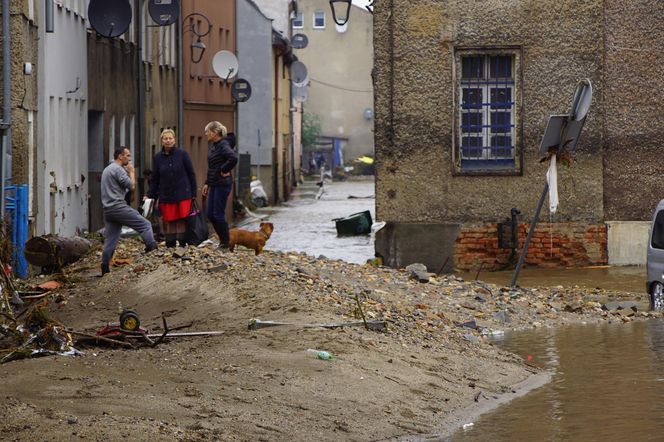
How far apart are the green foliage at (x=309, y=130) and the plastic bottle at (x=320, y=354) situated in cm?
7540

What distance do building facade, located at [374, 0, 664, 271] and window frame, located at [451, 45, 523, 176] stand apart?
0.02m

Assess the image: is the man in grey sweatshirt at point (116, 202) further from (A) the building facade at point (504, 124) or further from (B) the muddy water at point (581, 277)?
(A) the building facade at point (504, 124)

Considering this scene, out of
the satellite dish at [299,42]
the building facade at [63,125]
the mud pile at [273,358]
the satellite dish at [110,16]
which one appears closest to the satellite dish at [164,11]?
the building facade at [63,125]

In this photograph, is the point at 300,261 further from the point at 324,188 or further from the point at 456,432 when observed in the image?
the point at 324,188

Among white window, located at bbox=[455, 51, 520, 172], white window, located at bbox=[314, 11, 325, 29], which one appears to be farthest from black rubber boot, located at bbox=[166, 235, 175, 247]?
white window, located at bbox=[314, 11, 325, 29]

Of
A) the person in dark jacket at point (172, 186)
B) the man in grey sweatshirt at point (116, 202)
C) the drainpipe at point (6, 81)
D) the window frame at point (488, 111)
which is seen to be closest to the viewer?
the man in grey sweatshirt at point (116, 202)

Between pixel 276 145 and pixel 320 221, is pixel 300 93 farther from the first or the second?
pixel 320 221

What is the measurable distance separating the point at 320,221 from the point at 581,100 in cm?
2662

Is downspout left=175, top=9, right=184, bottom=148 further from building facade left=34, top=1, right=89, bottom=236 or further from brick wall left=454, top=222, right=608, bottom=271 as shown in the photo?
brick wall left=454, top=222, right=608, bottom=271

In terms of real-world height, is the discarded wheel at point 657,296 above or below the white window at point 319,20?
below

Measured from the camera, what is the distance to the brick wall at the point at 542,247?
24.4 meters

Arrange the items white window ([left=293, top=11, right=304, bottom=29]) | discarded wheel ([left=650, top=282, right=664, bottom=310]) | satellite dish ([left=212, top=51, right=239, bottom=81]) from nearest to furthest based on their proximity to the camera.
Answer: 1. discarded wheel ([left=650, top=282, right=664, bottom=310])
2. satellite dish ([left=212, top=51, right=239, bottom=81])
3. white window ([left=293, top=11, right=304, bottom=29])

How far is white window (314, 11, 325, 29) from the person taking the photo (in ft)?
306

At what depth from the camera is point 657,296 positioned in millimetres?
17703
